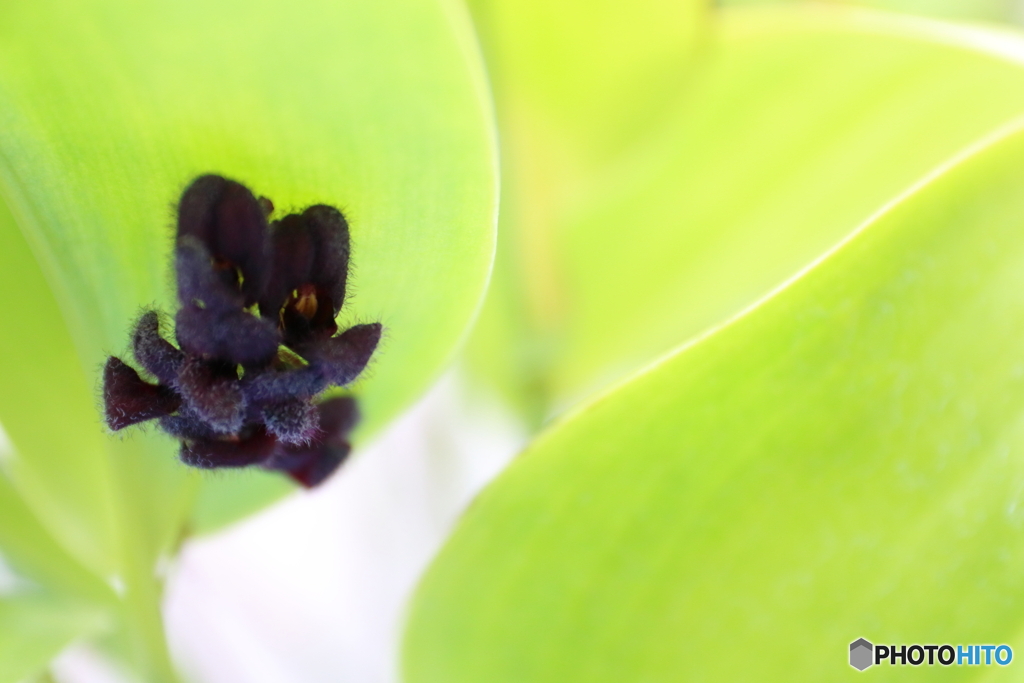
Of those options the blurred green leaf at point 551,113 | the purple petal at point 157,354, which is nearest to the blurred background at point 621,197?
the blurred green leaf at point 551,113

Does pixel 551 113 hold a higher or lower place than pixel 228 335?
higher

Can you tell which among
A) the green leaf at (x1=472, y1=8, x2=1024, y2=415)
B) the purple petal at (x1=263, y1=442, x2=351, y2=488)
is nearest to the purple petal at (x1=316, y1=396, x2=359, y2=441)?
the purple petal at (x1=263, y1=442, x2=351, y2=488)

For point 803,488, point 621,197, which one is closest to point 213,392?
point 803,488

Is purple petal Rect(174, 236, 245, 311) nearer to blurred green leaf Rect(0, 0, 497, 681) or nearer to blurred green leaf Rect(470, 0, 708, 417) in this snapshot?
blurred green leaf Rect(0, 0, 497, 681)

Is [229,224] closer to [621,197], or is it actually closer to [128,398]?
[128,398]

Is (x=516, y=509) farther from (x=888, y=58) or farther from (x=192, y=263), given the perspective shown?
(x=888, y=58)

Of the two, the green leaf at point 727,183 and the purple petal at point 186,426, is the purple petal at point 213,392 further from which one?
the green leaf at point 727,183
